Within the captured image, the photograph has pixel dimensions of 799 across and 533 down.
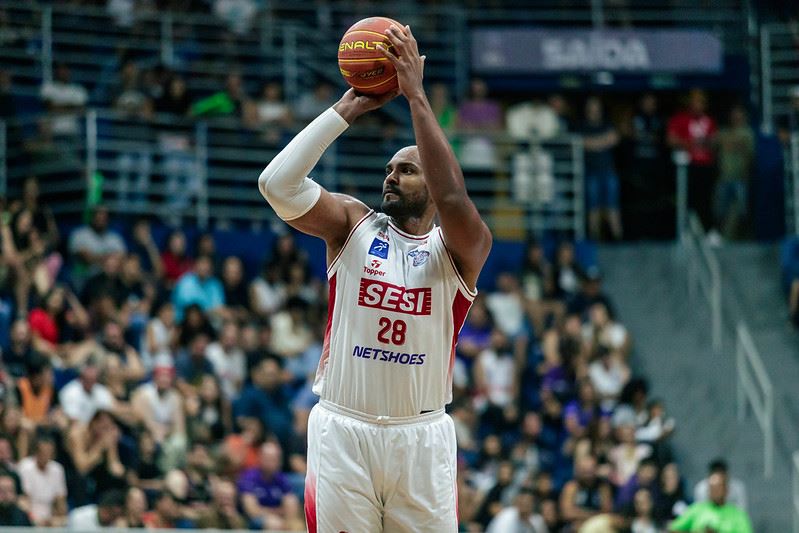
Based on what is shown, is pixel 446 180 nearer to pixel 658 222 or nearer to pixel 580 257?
pixel 580 257

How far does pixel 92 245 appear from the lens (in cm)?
1827

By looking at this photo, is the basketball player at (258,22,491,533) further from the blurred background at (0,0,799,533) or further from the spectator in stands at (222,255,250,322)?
the spectator in stands at (222,255,250,322)

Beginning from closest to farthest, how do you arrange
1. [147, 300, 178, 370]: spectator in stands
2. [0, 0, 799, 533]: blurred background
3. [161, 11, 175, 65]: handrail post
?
[0, 0, 799, 533]: blurred background
[147, 300, 178, 370]: spectator in stands
[161, 11, 175, 65]: handrail post

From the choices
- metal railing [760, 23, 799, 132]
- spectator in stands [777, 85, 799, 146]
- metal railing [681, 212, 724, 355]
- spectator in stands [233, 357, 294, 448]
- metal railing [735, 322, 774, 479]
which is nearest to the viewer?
spectator in stands [233, 357, 294, 448]

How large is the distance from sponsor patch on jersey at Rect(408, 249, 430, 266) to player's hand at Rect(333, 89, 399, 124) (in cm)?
72

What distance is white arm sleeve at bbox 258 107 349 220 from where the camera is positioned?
7.05m

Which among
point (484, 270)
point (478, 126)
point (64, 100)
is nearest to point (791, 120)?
point (478, 126)

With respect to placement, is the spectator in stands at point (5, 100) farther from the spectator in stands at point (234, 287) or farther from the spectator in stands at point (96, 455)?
the spectator in stands at point (96, 455)

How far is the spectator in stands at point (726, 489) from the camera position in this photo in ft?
51.4

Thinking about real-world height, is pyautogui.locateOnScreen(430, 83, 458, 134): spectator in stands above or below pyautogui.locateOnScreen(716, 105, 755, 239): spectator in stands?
above

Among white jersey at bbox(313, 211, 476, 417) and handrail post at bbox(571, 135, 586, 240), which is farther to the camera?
handrail post at bbox(571, 135, 586, 240)

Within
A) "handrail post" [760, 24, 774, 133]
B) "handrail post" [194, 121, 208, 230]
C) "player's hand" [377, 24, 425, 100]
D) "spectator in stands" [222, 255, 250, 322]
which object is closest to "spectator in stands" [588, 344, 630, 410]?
"spectator in stands" [222, 255, 250, 322]

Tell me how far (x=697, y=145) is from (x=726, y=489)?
8.49 m

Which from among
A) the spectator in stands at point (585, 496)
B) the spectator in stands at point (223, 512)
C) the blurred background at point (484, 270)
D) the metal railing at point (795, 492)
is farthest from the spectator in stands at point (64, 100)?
the metal railing at point (795, 492)
